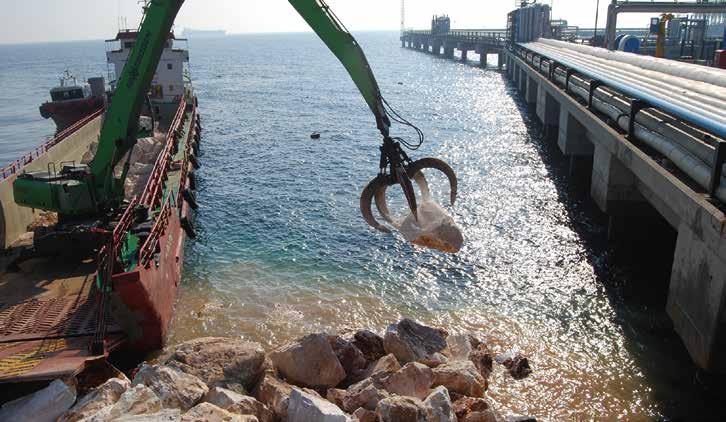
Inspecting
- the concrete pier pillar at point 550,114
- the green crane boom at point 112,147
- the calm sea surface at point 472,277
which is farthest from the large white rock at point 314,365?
the concrete pier pillar at point 550,114

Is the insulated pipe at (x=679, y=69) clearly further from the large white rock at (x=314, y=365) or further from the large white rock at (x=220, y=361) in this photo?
the large white rock at (x=220, y=361)

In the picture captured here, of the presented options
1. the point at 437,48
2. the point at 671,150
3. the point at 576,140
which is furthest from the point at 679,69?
the point at 437,48

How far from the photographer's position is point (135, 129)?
50.3 ft

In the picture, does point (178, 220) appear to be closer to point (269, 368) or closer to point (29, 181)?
point (29, 181)

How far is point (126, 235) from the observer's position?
46.2ft

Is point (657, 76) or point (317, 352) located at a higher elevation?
point (657, 76)

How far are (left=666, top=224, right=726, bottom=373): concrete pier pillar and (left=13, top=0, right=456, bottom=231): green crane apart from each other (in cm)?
512

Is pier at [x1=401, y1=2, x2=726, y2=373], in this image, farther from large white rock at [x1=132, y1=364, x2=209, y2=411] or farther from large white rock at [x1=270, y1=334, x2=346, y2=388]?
large white rock at [x1=132, y1=364, x2=209, y2=411]

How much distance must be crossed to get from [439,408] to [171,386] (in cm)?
435

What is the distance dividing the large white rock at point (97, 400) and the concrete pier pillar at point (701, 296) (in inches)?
423

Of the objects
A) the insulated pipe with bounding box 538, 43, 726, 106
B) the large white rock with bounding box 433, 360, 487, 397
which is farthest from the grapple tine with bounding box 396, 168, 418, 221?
the insulated pipe with bounding box 538, 43, 726, 106

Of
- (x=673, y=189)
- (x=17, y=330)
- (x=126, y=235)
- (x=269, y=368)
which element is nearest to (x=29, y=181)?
(x=126, y=235)

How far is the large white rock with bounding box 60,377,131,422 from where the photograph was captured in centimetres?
893

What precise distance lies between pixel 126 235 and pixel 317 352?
5934mm
